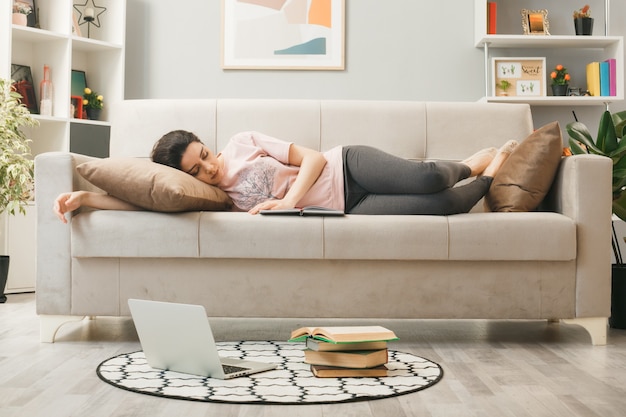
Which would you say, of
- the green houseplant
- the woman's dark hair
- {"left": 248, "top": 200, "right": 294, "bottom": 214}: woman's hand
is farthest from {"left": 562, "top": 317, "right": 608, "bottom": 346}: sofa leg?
the green houseplant

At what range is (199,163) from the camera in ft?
8.81

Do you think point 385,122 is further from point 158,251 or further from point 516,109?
point 158,251

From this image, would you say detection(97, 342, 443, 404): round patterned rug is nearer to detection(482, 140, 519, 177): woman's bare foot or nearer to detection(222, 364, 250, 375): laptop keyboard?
detection(222, 364, 250, 375): laptop keyboard

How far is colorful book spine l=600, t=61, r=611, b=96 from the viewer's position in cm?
423

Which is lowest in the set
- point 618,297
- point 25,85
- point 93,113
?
point 618,297

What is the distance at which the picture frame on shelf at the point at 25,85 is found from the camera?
162 inches

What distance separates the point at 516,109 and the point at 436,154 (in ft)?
1.36

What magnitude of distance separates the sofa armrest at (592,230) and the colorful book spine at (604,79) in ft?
6.18

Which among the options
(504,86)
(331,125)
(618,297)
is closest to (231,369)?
(331,125)

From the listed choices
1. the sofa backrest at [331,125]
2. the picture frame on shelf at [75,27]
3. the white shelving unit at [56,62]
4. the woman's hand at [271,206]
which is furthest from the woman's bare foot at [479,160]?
the picture frame on shelf at [75,27]

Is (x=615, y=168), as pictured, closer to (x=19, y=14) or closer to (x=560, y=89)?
(x=560, y=89)

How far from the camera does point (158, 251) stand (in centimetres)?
246

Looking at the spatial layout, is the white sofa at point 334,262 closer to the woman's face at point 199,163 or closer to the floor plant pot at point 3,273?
the woman's face at point 199,163

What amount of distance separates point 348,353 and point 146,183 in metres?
0.93
